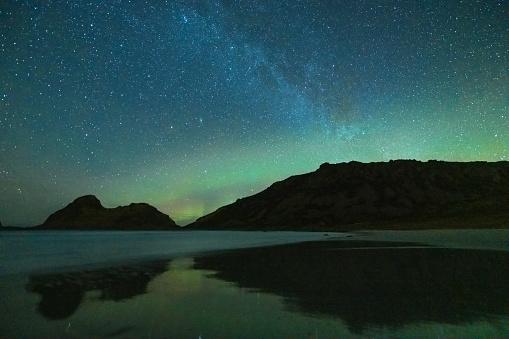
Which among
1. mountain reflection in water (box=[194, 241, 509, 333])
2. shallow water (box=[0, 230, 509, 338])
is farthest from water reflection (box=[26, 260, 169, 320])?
mountain reflection in water (box=[194, 241, 509, 333])

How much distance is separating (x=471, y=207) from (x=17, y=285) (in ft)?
706

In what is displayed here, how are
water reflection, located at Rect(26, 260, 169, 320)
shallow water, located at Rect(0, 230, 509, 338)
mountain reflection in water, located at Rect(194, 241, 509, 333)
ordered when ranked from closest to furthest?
shallow water, located at Rect(0, 230, 509, 338) → mountain reflection in water, located at Rect(194, 241, 509, 333) → water reflection, located at Rect(26, 260, 169, 320)

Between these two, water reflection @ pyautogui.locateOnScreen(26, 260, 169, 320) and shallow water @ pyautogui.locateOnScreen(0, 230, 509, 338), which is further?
water reflection @ pyautogui.locateOnScreen(26, 260, 169, 320)

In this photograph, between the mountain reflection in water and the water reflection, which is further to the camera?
the water reflection

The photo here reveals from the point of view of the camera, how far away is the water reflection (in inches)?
522

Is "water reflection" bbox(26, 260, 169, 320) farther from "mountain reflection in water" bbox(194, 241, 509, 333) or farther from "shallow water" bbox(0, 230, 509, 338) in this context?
"mountain reflection in water" bbox(194, 241, 509, 333)

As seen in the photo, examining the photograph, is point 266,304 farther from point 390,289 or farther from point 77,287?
point 77,287

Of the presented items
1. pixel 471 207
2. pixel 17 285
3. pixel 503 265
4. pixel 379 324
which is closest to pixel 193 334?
pixel 379 324

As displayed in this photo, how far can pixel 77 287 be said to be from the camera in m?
17.8

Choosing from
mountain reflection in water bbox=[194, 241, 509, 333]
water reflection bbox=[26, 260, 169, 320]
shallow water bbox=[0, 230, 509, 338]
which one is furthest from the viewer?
water reflection bbox=[26, 260, 169, 320]

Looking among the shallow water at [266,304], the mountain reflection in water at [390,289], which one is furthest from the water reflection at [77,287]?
the mountain reflection in water at [390,289]

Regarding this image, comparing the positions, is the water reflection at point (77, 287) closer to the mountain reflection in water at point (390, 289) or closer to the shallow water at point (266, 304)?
the shallow water at point (266, 304)

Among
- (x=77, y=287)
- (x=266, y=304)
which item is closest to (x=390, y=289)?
(x=266, y=304)

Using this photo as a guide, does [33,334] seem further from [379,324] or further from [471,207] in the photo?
[471,207]
